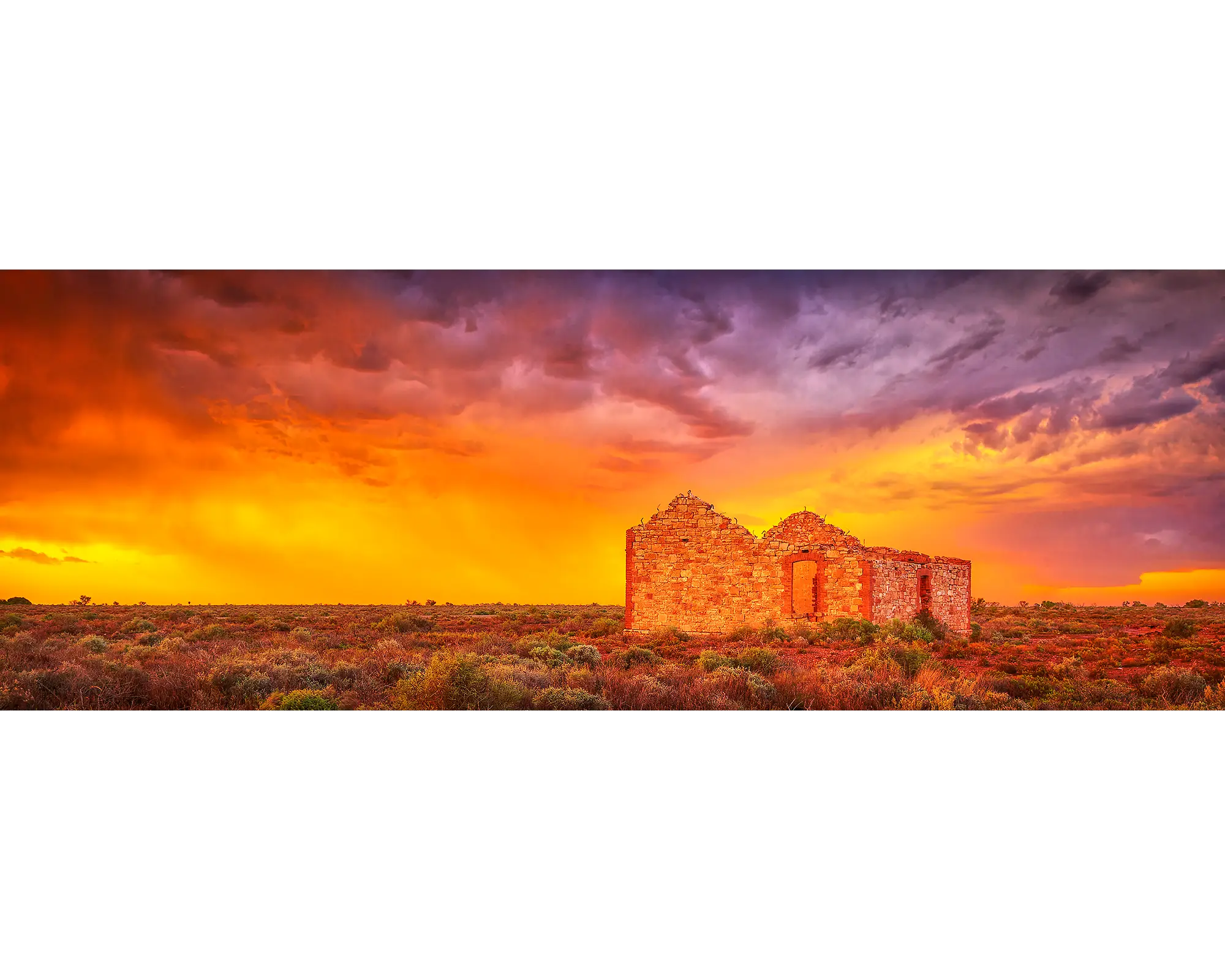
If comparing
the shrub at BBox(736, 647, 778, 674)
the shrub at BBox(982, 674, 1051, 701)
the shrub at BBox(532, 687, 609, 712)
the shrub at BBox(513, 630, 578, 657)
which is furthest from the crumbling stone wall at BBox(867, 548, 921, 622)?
the shrub at BBox(532, 687, 609, 712)

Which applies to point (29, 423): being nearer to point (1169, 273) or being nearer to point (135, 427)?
point (135, 427)

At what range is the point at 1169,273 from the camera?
1394cm

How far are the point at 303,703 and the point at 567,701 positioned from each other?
3.54 m

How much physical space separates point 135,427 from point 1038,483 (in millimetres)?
18164

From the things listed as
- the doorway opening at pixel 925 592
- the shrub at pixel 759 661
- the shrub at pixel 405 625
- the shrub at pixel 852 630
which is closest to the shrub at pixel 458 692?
the shrub at pixel 759 661

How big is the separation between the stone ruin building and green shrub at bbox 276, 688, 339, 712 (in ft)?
30.2

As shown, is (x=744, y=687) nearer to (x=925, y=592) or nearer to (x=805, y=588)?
(x=805, y=588)

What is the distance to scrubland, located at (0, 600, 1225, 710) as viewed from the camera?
10719mm

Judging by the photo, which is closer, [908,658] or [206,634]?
[908,658]

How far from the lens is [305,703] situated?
10445 mm

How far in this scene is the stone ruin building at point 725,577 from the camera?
1903 centimetres

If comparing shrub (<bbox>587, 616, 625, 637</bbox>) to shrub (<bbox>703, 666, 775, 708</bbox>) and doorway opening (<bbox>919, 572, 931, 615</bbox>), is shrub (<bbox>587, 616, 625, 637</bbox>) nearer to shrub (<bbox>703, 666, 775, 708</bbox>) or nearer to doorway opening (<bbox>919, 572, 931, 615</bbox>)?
shrub (<bbox>703, 666, 775, 708</bbox>)

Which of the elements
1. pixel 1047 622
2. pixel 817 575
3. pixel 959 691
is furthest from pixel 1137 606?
pixel 959 691

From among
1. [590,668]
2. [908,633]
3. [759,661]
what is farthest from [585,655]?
[908,633]
